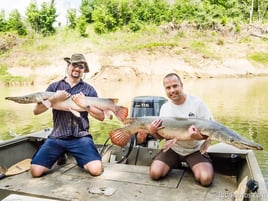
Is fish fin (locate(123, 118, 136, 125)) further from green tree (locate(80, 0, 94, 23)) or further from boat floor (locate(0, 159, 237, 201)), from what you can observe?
green tree (locate(80, 0, 94, 23))

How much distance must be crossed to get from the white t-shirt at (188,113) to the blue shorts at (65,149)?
90 cm

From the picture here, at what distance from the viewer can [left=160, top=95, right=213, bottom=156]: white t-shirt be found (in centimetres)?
338

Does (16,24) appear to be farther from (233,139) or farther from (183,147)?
(233,139)

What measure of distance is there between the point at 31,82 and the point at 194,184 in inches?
871

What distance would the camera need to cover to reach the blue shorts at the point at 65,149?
3.70 meters

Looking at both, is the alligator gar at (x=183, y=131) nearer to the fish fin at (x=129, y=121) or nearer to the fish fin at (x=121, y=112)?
the fish fin at (x=129, y=121)

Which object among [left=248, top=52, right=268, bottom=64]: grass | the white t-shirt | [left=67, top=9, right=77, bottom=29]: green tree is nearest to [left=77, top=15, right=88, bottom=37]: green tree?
[left=67, top=9, right=77, bottom=29]: green tree

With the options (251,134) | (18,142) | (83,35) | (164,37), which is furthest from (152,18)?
(18,142)

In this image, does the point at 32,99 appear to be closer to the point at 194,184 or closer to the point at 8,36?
the point at 194,184

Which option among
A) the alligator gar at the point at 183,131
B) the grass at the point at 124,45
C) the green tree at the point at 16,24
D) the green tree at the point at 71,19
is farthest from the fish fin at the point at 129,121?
the green tree at the point at 71,19

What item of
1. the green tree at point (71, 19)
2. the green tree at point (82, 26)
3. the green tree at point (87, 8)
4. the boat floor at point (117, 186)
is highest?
the green tree at point (87, 8)

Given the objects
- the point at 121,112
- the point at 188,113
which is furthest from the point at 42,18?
the point at 188,113

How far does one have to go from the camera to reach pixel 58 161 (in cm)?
406

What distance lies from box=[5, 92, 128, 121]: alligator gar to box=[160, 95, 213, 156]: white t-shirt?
452 millimetres
